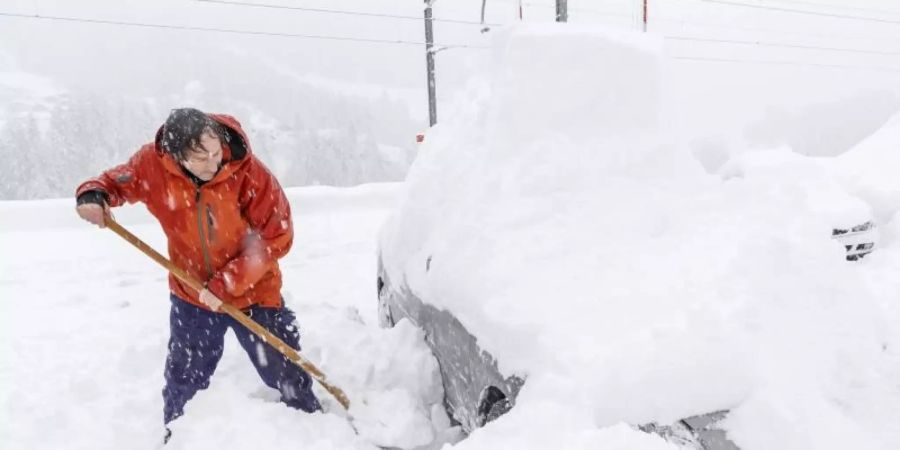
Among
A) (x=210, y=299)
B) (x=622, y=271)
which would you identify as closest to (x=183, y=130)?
(x=210, y=299)

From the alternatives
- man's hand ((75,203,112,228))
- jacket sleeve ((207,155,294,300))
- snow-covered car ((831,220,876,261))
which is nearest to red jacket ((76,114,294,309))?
jacket sleeve ((207,155,294,300))

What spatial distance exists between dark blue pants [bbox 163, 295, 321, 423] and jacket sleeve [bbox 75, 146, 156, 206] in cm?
51

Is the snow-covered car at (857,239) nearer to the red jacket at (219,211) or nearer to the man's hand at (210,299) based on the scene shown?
the red jacket at (219,211)

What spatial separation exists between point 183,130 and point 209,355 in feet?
3.84

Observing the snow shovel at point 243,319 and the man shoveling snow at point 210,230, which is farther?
the snow shovel at point 243,319

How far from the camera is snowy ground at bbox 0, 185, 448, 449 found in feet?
8.37

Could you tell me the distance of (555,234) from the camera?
84.7 inches

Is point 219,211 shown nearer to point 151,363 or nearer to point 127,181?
point 127,181

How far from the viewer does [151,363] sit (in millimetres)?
3682

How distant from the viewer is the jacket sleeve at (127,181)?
8.07 ft

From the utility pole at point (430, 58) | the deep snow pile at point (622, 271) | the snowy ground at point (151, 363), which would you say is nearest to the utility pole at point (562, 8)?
the utility pole at point (430, 58)

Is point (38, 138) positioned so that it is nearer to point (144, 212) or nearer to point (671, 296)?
point (144, 212)

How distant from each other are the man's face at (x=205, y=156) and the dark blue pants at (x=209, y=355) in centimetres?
73

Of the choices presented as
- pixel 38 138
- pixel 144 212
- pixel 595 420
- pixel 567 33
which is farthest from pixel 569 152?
pixel 38 138
